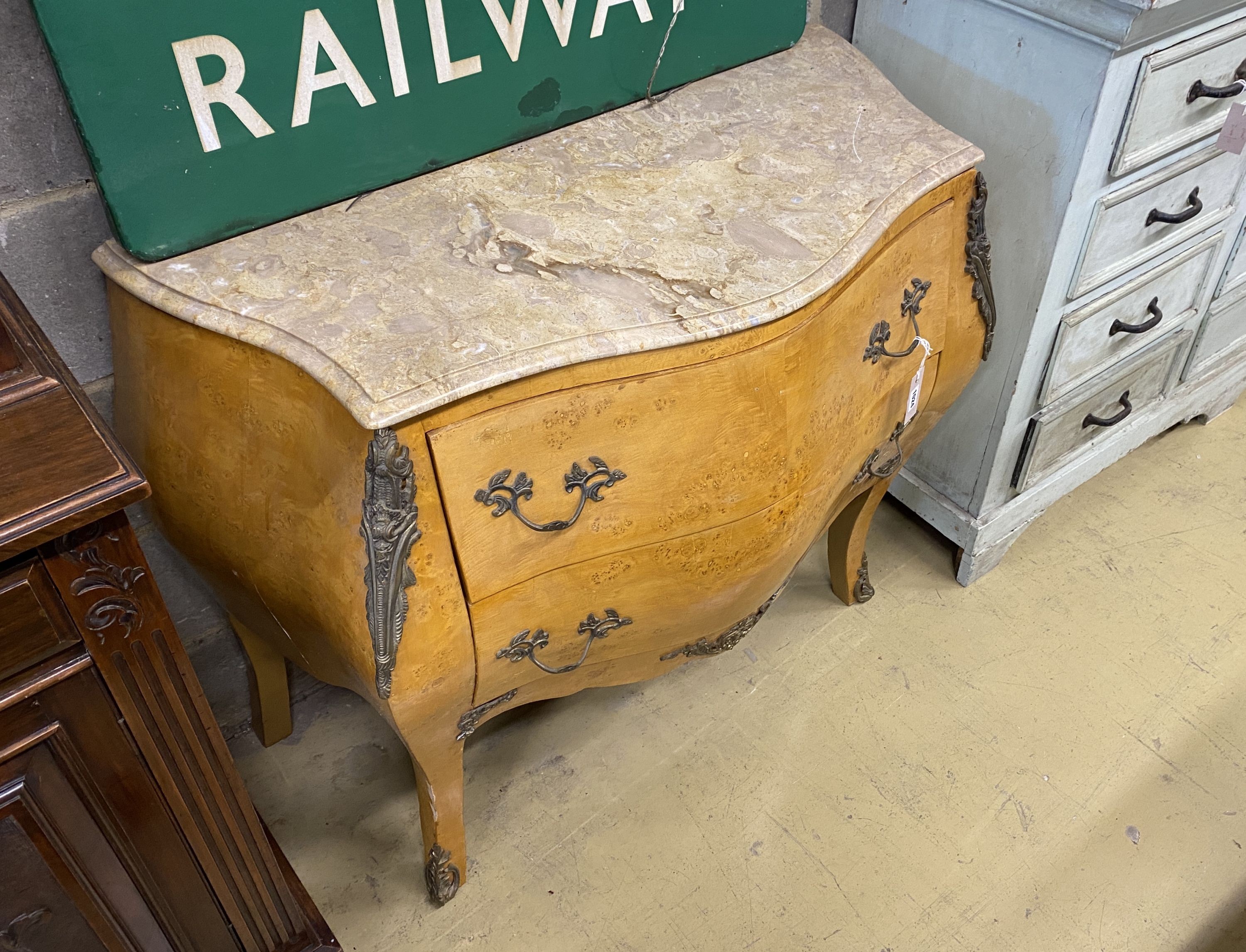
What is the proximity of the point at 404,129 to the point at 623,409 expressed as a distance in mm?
420

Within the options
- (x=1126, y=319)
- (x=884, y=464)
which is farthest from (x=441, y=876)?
(x=1126, y=319)

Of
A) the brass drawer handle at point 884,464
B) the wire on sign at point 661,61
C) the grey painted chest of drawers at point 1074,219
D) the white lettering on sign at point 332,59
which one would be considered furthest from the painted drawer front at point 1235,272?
the white lettering on sign at point 332,59

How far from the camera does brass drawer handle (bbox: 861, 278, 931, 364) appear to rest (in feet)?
3.65

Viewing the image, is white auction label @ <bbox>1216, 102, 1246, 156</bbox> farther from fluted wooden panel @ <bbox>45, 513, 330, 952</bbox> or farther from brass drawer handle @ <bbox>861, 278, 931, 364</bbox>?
fluted wooden panel @ <bbox>45, 513, 330, 952</bbox>

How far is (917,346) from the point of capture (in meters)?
1.19

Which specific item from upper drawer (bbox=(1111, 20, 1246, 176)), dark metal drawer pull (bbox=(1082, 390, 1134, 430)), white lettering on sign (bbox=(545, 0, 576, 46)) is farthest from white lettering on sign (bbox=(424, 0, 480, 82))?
dark metal drawer pull (bbox=(1082, 390, 1134, 430))

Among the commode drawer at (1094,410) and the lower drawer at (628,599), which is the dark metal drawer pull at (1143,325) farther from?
the lower drawer at (628,599)

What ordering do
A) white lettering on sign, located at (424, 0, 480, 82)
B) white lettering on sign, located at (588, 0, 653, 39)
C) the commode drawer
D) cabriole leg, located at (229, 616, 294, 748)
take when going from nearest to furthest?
white lettering on sign, located at (424, 0, 480, 82) → white lettering on sign, located at (588, 0, 653, 39) → cabriole leg, located at (229, 616, 294, 748) → the commode drawer

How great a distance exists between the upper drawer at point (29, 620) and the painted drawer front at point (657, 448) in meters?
0.31

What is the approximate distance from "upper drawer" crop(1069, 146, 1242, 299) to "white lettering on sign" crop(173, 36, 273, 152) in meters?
1.08

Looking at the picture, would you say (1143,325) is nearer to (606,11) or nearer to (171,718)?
(606,11)

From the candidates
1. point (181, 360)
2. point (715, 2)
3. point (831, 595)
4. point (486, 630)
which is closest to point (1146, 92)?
point (715, 2)

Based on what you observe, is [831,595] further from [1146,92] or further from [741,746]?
[1146,92]

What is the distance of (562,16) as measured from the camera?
1109 mm
